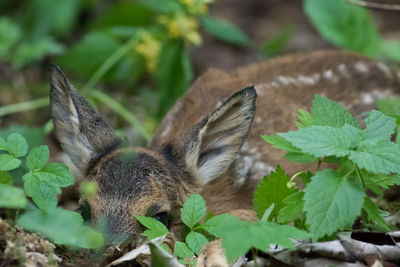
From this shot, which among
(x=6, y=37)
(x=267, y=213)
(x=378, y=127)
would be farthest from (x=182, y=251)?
(x=6, y=37)

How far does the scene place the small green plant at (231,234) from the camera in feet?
Result: 9.91

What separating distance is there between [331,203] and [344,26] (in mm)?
4060

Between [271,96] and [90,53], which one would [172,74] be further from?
[271,96]

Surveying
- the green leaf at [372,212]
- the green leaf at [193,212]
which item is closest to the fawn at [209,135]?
the green leaf at [193,212]

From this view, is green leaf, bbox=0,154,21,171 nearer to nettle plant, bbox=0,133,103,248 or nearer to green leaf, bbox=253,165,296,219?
nettle plant, bbox=0,133,103,248

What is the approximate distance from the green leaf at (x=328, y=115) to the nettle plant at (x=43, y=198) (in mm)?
1362

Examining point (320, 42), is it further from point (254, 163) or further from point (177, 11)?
point (254, 163)

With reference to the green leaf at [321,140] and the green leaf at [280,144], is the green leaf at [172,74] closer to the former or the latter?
the green leaf at [280,144]

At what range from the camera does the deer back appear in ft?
17.3

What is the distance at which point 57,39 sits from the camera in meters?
9.00

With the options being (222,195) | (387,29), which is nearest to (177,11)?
(222,195)

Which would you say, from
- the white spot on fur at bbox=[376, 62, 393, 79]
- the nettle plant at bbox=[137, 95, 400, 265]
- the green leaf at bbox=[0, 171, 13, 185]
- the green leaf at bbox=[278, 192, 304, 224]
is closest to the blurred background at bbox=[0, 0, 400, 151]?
the white spot on fur at bbox=[376, 62, 393, 79]

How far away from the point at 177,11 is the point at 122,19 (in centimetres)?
163

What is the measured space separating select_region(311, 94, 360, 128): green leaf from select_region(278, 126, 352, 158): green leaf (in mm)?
236
